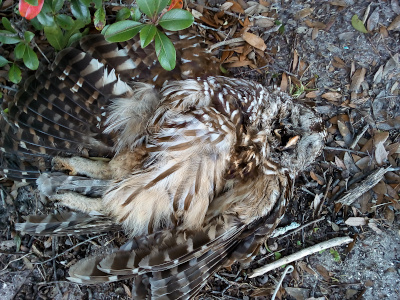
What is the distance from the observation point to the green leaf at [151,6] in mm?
1505

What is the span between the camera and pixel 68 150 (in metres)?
2.11

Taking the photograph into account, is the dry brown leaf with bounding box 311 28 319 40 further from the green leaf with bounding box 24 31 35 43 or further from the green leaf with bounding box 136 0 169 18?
the green leaf with bounding box 24 31 35 43

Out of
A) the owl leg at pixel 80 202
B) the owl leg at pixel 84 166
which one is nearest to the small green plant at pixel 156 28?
the owl leg at pixel 84 166

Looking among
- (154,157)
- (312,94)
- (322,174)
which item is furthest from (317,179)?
(154,157)

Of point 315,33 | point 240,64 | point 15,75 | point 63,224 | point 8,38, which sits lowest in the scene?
point 63,224

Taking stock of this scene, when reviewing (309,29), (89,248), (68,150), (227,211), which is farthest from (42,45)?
(309,29)

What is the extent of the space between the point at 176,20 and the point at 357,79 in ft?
4.62

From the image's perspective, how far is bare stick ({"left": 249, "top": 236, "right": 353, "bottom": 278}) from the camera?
2.38 m

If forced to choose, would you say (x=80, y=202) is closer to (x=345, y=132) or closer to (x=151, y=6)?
(x=151, y=6)

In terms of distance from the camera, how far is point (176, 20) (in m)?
1.60

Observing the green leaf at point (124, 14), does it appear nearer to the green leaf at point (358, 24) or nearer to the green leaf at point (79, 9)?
the green leaf at point (79, 9)

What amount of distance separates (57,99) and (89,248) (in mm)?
999

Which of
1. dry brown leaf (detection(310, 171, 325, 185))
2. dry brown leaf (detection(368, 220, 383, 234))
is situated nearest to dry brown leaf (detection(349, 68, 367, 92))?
dry brown leaf (detection(310, 171, 325, 185))

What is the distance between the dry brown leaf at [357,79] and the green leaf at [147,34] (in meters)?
1.48
